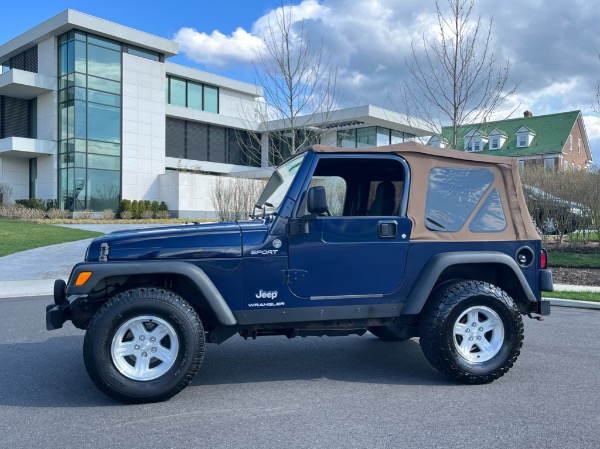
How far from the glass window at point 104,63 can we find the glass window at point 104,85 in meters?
0.30

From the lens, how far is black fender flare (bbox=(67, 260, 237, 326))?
4234 millimetres

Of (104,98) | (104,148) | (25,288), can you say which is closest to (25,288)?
(25,288)

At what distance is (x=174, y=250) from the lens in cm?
438

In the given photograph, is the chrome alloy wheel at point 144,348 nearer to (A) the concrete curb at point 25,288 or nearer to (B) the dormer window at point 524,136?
(A) the concrete curb at point 25,288

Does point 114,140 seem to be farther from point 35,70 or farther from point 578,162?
point 578,162

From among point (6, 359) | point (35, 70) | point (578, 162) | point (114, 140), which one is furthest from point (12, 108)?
point (578, 162)

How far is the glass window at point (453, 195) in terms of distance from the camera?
4.87 m

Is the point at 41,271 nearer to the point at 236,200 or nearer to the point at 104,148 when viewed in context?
the point at 236,200

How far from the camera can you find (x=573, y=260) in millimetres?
13516

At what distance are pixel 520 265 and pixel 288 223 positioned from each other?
226cm

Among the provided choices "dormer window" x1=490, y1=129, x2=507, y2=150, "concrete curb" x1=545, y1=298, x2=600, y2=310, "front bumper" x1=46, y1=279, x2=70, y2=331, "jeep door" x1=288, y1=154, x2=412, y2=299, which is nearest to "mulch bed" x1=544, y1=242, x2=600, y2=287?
"concrete curb" x1=545, y1=298, x2=600, y2=310

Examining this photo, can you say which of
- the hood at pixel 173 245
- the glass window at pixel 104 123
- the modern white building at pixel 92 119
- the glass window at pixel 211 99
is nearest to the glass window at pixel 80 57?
the modern white building at pixel 92 119

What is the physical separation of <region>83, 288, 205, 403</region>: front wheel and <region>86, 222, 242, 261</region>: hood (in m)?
0.31

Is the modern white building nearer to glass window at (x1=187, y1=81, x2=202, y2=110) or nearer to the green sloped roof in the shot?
glass window at (x1=187, y1=81, x2=202, y2=110)
